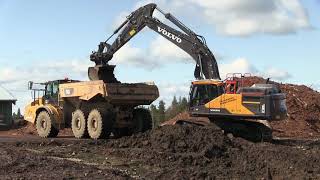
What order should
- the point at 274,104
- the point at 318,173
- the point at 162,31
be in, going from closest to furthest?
the point at 318,173
the point at 274,104
the point at 162,31

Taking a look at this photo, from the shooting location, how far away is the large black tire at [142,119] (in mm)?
24766

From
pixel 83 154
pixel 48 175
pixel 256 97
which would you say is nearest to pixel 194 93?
pixel 256 97

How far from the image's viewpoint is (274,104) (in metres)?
20.6

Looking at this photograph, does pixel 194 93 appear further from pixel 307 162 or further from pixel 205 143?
pixel 307 162

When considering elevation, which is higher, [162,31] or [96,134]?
[162,31]

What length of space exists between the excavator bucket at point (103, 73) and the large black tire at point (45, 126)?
9.31 ft

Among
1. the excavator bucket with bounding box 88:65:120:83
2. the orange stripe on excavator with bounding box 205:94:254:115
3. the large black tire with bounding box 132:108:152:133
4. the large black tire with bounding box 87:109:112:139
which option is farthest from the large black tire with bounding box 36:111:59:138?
the orange stripe on excavator with bounding box 205:94:254:115

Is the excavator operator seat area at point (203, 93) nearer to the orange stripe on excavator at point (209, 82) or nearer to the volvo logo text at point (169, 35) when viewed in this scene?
the orange stripe on excavator at point (209, 82)

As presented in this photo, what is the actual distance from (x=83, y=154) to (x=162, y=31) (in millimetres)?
10492

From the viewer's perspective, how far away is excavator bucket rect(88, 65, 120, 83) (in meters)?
24.4

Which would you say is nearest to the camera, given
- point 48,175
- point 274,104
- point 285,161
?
point 48,175

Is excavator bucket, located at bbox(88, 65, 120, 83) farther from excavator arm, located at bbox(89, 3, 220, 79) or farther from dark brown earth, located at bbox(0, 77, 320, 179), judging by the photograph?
dark brown earth, located at bbox(0, 77, 320, 179)

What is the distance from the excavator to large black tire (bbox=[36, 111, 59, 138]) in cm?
287

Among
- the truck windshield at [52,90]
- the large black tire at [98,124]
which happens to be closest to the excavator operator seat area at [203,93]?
the large black tire at [98,124]
